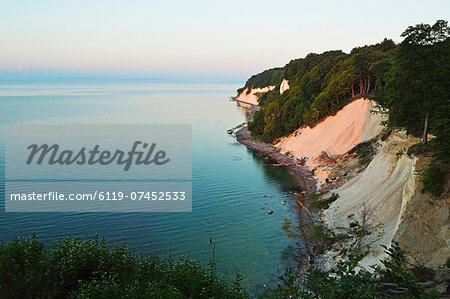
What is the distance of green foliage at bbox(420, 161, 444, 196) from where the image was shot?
20.3 meters

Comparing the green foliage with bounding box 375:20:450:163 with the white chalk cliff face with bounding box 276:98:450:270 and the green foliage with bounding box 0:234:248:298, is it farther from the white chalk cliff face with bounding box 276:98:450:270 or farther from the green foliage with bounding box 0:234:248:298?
the green foliage with bounding box 0:234:248:298

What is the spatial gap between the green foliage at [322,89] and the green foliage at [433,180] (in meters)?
32.6

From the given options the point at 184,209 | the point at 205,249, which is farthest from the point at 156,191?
the point at 205,249

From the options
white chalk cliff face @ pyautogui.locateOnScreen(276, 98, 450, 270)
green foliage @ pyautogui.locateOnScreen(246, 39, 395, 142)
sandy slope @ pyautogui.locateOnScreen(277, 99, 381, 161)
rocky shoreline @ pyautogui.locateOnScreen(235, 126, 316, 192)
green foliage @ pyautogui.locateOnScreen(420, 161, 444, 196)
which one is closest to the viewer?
white chalk cliff face @ pyautogui.locateOnScreen(276, 98, 450, 270)

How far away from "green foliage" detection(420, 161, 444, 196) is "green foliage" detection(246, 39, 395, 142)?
1282 inches

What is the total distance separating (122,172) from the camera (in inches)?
1999

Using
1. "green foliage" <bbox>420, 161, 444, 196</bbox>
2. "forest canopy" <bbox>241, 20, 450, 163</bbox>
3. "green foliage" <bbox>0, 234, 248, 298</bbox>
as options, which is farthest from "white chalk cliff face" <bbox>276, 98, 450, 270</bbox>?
"green foliage" <bbox>0, 234, 248, 298</bbox>

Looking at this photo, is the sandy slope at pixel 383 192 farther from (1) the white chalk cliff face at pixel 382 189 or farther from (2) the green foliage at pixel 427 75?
(2) the green foliage at pixel 427 75

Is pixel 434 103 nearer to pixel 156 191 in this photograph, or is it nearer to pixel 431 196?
pixel 431 196

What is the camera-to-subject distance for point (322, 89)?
76.1m

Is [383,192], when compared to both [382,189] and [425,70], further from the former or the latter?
[425,70]

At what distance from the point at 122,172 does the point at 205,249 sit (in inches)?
1058

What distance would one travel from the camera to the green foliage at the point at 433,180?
799 inches

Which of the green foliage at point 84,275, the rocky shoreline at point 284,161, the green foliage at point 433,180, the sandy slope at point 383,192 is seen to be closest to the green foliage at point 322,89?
the rocky shoreline at point 284,161
